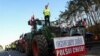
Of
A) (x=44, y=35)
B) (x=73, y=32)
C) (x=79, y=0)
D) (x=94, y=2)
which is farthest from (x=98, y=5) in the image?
(x=44, y=35)

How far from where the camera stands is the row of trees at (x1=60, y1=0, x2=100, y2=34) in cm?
4875

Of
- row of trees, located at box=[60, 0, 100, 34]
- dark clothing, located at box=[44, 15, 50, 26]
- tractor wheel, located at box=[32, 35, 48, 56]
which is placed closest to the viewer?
tractor wheel, located at box=[32, 35, 48, 56]

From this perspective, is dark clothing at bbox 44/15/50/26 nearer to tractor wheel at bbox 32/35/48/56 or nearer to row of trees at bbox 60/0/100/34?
tractor wheel at bbox 32/35/48/56

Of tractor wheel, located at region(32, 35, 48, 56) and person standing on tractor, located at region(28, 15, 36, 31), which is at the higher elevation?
person standing on tractor, located at region(28, 15, 36, 31)

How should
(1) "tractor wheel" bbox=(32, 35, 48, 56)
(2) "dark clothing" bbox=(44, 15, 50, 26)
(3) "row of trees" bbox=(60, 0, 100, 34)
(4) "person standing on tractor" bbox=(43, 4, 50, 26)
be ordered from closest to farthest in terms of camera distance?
(1) "tractor wheel" bbox=(32, 35, 48, 56) → (2) "dark clothing" bbox=(44, 15, 50, 26) → (4) "person standing on tractor" bbox=(43, 4, 50, 26) → (3) "row of trees" bbox=(60, 0, 100, 34)

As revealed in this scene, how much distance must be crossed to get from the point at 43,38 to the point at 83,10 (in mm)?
34969

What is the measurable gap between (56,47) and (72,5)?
37.8m

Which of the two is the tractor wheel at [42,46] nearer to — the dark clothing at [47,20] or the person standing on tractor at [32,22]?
the dark clothing at [47,20]

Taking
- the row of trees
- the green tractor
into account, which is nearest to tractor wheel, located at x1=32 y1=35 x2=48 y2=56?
the green tractor

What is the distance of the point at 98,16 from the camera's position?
49219mm

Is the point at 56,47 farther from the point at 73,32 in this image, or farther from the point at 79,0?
the point at 79,0

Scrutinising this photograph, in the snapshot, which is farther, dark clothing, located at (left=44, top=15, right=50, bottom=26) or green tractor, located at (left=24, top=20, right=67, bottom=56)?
dark clothing, located at (left=44, top=15, right=50, bottom=26)

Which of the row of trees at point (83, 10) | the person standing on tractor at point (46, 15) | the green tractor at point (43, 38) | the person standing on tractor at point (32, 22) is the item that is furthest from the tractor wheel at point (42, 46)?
the row of trees at point (83, 10)

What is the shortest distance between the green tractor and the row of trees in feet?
88.5
